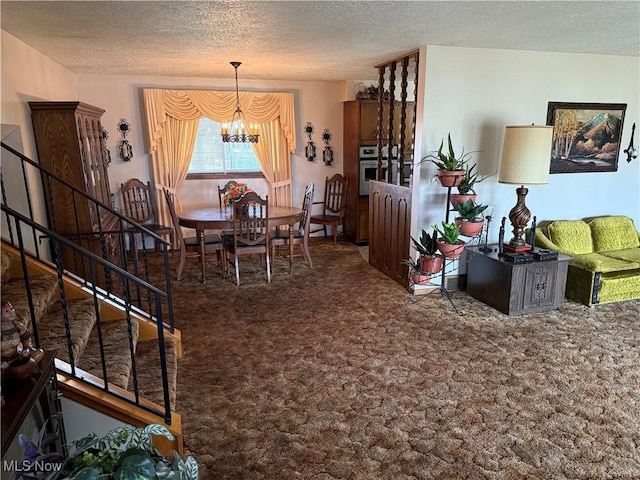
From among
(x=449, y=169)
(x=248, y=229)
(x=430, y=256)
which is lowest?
(x=430, y=256)

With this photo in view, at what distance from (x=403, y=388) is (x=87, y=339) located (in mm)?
1940

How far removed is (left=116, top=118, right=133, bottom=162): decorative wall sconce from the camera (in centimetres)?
582

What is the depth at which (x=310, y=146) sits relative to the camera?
6562 millimetres

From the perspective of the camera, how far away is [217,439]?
230 centimetres

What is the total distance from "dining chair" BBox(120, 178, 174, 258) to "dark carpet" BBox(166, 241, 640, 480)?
5.95ft

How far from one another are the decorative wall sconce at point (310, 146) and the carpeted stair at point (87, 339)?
4.08m

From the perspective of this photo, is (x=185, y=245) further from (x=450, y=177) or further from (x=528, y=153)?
(x=528, y=153)

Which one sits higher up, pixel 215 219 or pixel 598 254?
pixel 215 219

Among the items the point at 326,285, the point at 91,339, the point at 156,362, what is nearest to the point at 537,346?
the point at 326,285

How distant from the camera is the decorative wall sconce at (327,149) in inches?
260

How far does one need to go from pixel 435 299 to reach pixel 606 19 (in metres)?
2.59

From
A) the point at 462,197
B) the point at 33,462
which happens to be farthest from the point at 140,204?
the point at 33,462

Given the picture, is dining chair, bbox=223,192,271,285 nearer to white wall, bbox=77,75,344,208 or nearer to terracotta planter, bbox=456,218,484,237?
white wall, bbox=77,75,344,208

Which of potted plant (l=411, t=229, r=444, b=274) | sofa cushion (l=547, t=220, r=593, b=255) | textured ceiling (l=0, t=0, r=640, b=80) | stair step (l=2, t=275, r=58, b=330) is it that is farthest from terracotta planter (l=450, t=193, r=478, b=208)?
stair step (l=2, t=275, r=58, b=330)
